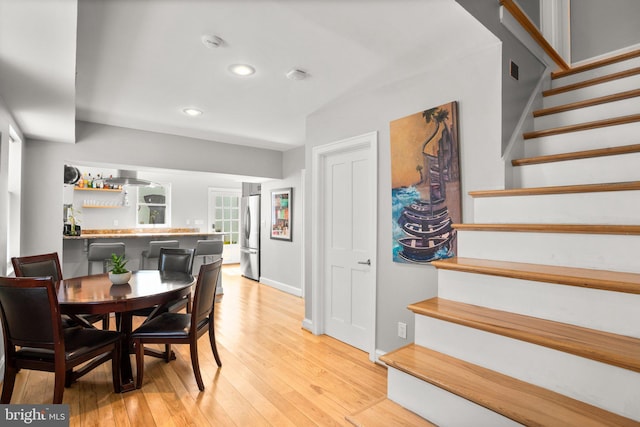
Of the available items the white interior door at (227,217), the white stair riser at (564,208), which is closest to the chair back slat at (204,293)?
the white stair riser at (564,208)

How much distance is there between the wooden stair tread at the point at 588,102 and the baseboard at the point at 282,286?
Result: 400 centimetres

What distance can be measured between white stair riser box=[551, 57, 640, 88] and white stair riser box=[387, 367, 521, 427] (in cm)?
279

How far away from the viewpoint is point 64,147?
3795mm

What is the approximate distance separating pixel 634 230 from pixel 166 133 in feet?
15.5

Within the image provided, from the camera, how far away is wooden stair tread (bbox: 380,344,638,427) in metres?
1.01

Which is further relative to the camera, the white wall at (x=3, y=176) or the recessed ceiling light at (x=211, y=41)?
the white wall at (x=3, y=176)

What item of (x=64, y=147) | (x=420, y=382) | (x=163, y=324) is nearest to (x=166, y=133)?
(x=64, y=147)


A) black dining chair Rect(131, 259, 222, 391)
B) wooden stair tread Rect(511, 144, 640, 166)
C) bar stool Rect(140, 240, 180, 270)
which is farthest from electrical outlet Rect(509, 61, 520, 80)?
bar stool Rect(140, 240, 180, 270)

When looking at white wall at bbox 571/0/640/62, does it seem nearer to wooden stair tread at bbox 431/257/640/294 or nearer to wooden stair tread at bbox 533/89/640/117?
wooden stair tread at bbox 533/89/640/117

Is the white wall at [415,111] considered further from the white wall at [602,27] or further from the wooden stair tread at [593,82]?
the white wall at [602,27]

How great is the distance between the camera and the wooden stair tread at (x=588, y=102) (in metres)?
2.03

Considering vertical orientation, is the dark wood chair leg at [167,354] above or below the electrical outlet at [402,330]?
below


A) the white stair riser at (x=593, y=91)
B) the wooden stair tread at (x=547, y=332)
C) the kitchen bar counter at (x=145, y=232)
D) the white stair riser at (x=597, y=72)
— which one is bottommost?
the wooden stair tread at (x=547, y=332)

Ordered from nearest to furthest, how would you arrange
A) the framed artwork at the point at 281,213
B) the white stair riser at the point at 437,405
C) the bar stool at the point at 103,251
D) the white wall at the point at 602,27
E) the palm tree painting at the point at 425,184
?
the white stair riser at the point at 437,405
the palm tree painting at the point at 425,184
the white wall at the point at 602,27
the bar stool at the point at 103,251
the framed artwork at the point at 281,213
